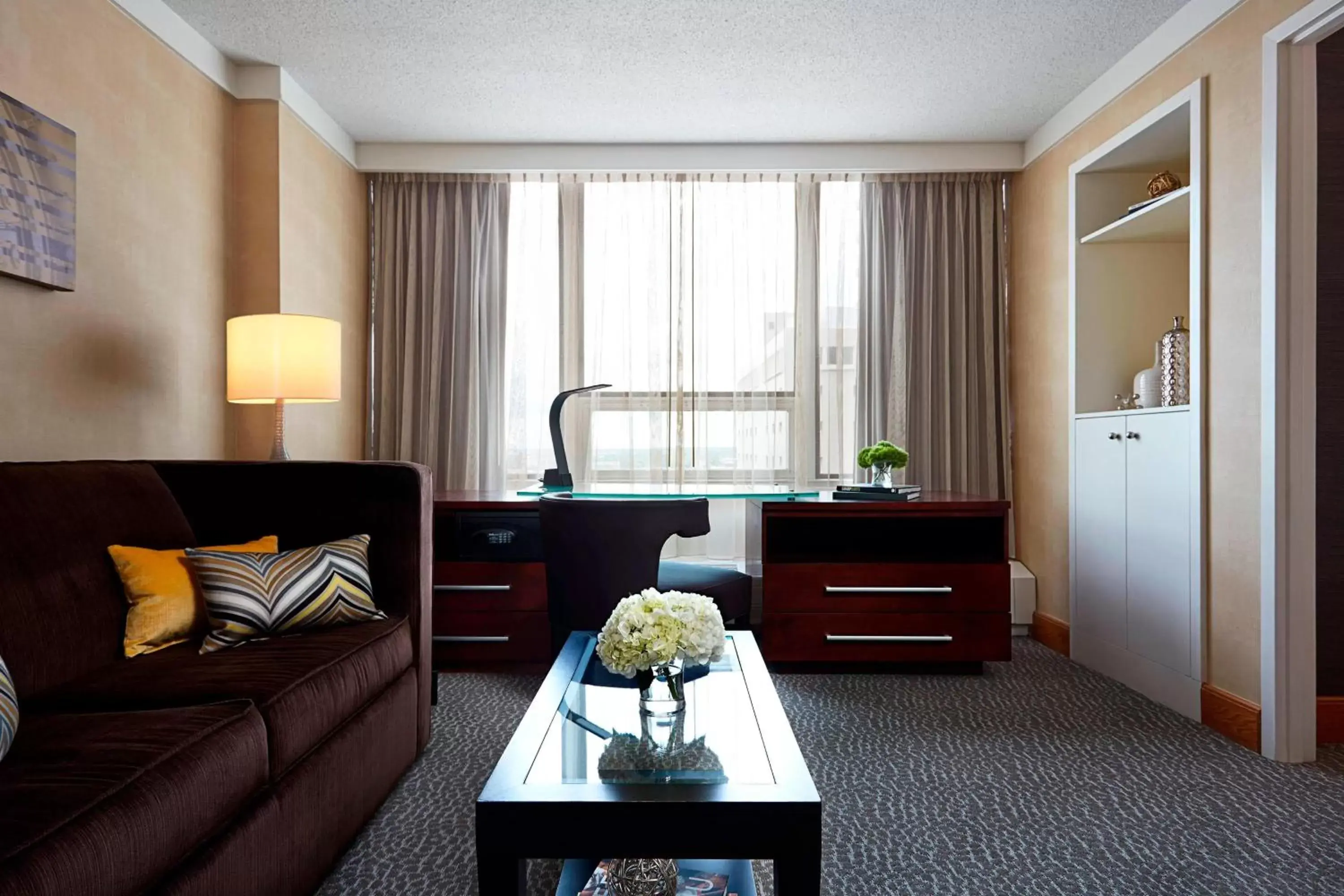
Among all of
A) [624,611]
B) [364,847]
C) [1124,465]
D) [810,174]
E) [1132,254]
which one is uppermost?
[810,174]

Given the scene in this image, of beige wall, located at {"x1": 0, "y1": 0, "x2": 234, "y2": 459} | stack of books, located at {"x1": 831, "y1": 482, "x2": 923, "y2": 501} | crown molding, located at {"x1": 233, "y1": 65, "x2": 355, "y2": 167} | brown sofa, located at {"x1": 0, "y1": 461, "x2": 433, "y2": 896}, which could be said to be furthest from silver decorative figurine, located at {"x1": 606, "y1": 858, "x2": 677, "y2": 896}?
crown molding, located at {"x1": 233, "y1": 65, "x2": 355, "y2": 167}

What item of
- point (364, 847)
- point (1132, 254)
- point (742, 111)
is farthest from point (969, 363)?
point (364, 847)

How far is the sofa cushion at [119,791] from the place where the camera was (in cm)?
99

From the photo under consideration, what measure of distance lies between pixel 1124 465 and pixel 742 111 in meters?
2.27

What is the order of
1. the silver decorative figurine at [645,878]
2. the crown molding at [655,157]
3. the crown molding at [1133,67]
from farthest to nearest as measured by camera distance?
the crown molding at [655,157], the crown molding at [1133,67], the silver decorative figurine at [645,878]

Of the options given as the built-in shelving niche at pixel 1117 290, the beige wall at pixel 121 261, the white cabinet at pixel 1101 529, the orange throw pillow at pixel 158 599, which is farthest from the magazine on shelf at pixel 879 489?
the beige wall at pixel 121 261

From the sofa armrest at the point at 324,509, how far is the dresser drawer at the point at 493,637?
0.78m

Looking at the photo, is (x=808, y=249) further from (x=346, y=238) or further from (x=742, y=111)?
(x=346, y=238)

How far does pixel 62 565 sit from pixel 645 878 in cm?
145

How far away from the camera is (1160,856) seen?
1.78 m

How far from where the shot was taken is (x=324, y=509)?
7.68 ft

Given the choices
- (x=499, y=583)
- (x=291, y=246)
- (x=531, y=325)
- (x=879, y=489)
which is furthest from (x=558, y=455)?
(x=291, y=246)

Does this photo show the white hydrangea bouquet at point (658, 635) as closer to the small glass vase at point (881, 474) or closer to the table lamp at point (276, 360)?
the table lamp at point (276, 360)

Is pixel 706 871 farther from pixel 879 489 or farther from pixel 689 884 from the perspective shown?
pixel 879 489
